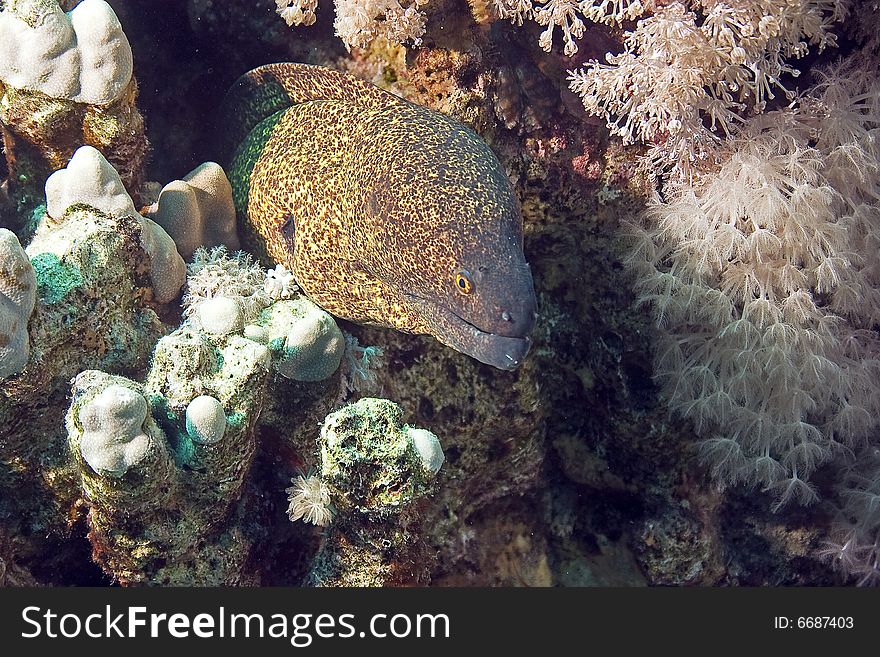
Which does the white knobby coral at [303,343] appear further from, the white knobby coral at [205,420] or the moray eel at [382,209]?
the white knobby coral at [205,420]

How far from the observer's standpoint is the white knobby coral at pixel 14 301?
1.94 meters

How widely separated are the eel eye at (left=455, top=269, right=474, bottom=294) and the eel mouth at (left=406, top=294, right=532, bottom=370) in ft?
0.43

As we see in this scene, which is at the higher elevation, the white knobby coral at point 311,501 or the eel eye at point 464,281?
the eel eye at point 464,281

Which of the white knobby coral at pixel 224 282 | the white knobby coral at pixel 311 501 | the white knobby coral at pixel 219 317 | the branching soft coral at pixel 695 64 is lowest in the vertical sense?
the white knobby coral at pixel 311 501

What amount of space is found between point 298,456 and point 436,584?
1.28m

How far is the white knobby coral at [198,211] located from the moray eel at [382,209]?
5.6 inches

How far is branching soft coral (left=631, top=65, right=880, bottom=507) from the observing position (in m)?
2.98

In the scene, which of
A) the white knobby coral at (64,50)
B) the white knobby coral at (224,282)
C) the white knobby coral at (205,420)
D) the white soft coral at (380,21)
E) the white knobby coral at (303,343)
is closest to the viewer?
the white knobby coral at (205,420)

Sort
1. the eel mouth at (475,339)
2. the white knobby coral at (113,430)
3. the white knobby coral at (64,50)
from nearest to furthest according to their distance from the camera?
1. the white knobby coral at (113,430)
2. the eel mouth at (475,339)
3. the white knobby coral at (64,50)

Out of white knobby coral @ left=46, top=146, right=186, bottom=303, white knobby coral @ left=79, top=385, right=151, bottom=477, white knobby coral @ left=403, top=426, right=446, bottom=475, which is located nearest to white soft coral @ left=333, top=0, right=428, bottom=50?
white knobby coral @ left=46, top=146, right=186, bottom=303

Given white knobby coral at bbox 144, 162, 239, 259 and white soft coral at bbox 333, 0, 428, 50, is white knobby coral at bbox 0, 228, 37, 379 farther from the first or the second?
white soft coral at bbox 333, 0, 428, 50

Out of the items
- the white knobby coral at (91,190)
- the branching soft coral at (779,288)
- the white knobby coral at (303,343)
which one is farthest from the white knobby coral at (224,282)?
the branching soft coral at (779,288)

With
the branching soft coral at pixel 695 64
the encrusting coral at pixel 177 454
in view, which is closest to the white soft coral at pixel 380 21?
the branching soft coral at pixel 695 64

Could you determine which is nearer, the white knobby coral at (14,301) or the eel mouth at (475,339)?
the white knobby coral at (14,301)
